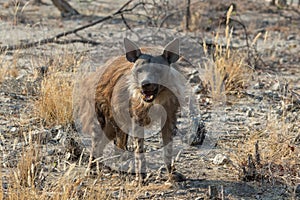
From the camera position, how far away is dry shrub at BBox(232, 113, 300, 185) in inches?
Result: 190

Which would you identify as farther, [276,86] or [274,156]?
[276,86]

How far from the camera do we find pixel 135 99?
16.0 feet

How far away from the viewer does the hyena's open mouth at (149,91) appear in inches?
178

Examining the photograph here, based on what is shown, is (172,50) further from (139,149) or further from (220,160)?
(220,160)

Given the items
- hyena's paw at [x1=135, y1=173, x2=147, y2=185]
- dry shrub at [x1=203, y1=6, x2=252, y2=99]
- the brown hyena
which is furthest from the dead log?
hyena's paw at [x1=135, y1=173, x2=147, y2=185]

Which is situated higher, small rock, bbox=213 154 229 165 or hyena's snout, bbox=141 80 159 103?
hyena's snout, bbox=141 80 159 103

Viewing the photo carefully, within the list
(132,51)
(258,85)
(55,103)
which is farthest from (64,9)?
(132,51)

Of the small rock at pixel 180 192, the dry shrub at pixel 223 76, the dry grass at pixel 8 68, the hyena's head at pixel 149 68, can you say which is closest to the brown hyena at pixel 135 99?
the hyena's head at pixel 149 68

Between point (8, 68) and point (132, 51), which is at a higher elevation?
point (132, 51)

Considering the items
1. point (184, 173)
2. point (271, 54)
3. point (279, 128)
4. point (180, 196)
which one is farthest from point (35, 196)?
point (271, 54)

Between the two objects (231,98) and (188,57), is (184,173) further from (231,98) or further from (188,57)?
(188,57)

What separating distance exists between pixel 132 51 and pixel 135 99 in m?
0.46

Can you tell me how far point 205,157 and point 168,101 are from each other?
3.27 ft

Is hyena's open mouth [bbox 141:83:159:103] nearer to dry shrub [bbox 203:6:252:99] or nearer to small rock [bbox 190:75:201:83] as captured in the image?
dry shrub [bbox 203:6:252:99]
